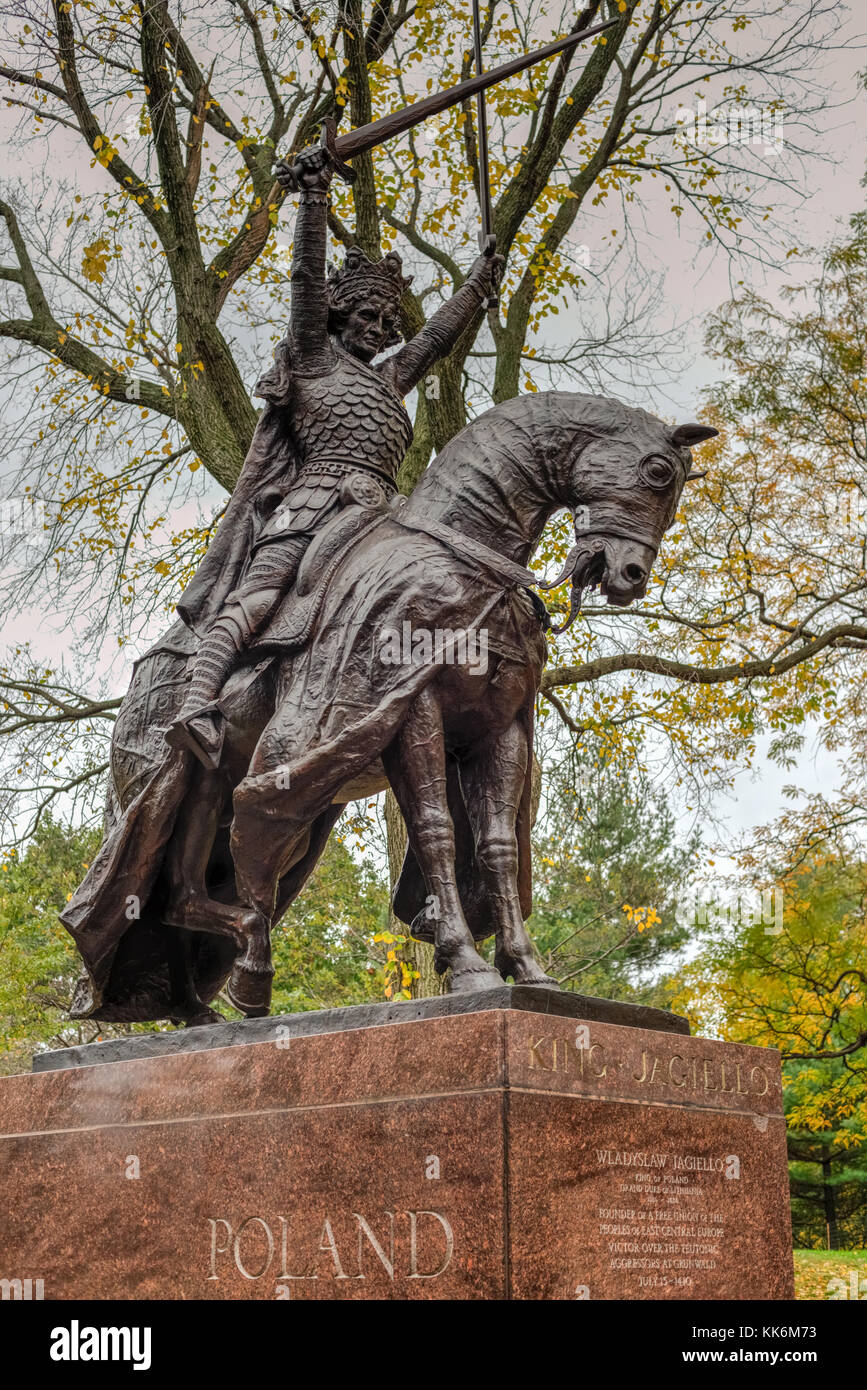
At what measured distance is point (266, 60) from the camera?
13.1 metres

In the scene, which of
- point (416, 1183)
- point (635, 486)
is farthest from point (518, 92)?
point (416, 1183)

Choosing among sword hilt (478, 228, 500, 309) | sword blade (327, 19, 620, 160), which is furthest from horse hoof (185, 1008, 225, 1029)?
sword blade (327, 19, 620, 160)

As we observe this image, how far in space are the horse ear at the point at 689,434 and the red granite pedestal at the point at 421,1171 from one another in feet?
7.49

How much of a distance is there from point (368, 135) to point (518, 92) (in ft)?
26.0

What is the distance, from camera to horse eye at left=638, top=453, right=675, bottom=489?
5.35 metres

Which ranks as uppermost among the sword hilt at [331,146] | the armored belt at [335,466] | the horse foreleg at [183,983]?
the sword hilt at [331,146]

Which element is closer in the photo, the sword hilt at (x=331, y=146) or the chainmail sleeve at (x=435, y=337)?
the sword hilt at (x=331, y=146)

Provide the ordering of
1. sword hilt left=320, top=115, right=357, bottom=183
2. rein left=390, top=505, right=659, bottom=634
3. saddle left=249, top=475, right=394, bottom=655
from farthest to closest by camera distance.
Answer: sword hilt left=320, top=115, right=357, bottom=183 < saddle left=249, top=475, right=394, bottom=655 < rein left=390, top=505, right=659, bottom=634

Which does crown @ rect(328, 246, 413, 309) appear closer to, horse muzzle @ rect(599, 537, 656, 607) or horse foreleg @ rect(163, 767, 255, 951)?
horse muzzle @ rect(599, 537, 656, 607)

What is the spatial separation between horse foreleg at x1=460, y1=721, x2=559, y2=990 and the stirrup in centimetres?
100

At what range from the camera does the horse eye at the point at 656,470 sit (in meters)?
5.35

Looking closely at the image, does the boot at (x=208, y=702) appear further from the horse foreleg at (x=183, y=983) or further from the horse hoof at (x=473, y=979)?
the horse hoof at (x=473, y=979)

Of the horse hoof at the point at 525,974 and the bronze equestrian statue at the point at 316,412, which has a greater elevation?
the bronze equestrian statue at the point at 316,412

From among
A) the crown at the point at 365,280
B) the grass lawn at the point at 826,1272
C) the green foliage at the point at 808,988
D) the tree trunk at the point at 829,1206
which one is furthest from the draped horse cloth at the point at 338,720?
the tree trunk at the point at 829,1206
